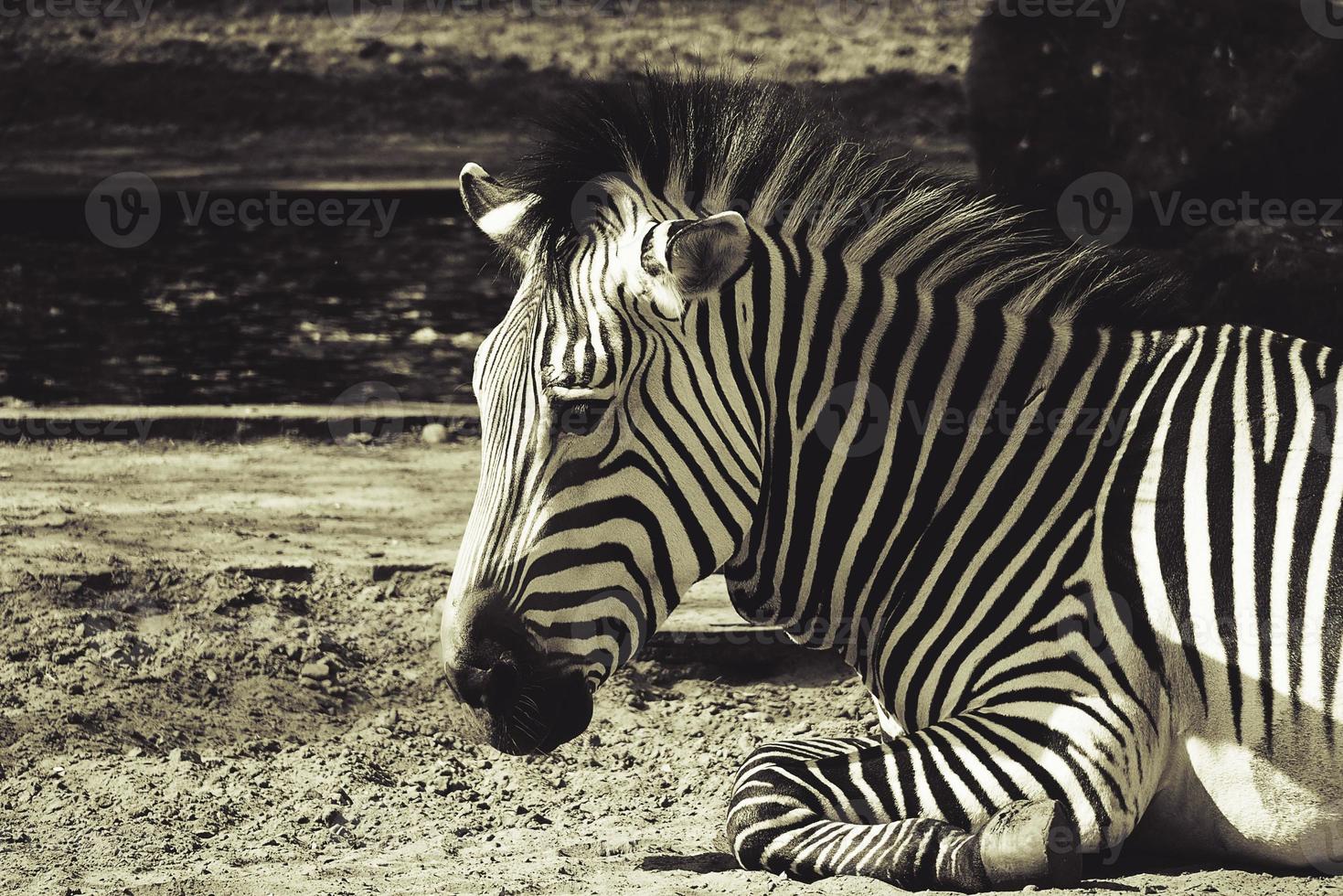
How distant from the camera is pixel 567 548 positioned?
3.19 metres

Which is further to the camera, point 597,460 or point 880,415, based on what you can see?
point 880,415

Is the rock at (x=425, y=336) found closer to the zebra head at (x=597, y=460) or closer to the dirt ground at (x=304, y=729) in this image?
the dirt ground at (x=304, y=729)

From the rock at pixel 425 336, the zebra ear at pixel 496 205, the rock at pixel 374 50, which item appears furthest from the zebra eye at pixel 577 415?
the rock at pixel 374 50

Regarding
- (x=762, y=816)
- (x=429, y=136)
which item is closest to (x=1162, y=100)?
(x=762, y=816)

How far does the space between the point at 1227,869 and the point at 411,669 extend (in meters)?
2.83

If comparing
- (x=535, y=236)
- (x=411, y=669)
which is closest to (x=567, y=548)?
(x=535, y=236)

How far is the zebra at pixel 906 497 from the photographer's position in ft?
10.4

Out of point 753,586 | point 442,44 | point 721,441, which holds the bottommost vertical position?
point 753,586

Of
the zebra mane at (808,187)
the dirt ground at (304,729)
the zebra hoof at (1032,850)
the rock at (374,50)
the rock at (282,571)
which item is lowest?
the dirt ground at (304,729)

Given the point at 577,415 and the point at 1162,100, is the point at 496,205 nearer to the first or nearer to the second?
the point at 577,415

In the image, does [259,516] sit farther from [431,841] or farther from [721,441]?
[721,441]

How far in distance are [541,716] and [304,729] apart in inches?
71.9

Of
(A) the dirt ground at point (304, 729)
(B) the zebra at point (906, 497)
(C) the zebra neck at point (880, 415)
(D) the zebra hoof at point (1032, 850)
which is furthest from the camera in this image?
(A) the dirt ground at point (304, 729)

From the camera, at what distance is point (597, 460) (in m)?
3.21
